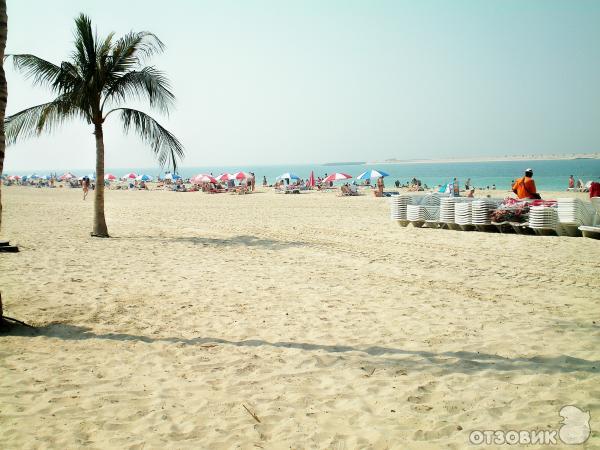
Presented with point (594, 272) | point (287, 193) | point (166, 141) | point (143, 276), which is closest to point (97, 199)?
point (166, 141)

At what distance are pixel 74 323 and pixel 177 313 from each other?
1136 millimetres

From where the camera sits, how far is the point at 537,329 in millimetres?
4816

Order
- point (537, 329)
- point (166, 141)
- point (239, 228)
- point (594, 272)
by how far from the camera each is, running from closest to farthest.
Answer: point (537, 329) < point (594, 272) < point (166, 141) < point (239, 228)

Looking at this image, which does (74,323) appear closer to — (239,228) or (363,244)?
(363,244)

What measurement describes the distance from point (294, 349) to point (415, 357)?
45.0 inches

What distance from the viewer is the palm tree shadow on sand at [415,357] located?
153 inches

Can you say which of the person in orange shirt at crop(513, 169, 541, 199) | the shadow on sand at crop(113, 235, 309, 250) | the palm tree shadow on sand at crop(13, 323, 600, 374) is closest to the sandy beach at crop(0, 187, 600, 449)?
the palm tree shadow on sand at crop(13, 323, 600, 374)

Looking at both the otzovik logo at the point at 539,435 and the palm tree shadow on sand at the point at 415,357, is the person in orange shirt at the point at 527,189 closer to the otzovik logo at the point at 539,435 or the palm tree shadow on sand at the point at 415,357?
the palm tree shadow on sand at the point at 415,357

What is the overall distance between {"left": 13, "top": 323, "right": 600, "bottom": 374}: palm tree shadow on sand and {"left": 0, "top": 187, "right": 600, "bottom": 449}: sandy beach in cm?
2

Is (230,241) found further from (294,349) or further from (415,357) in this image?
(415,357)

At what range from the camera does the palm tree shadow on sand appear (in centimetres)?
389

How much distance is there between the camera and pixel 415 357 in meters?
4.16

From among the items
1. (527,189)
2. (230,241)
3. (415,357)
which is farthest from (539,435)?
(527,189)

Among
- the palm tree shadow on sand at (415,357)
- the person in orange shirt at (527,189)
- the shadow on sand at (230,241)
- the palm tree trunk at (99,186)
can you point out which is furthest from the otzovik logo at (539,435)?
the palm tree trunk at (99,186)
